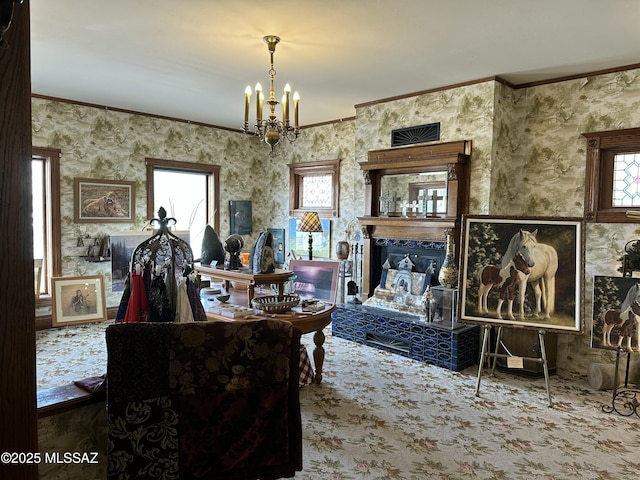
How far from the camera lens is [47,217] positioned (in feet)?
17.8

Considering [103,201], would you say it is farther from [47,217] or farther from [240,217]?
[240,217]

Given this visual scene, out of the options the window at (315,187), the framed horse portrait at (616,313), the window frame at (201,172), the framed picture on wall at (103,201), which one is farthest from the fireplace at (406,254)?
the framed picture on wall at (103,201)

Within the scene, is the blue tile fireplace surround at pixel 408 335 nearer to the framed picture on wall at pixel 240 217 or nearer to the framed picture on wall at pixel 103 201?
the framed picture on wall at pixel 240 217

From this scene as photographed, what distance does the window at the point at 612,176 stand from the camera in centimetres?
400

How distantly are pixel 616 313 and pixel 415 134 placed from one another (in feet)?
8.89

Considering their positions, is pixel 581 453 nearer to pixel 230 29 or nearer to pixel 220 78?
pixel 230 29

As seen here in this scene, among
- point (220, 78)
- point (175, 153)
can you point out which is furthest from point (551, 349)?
point (175, 153)

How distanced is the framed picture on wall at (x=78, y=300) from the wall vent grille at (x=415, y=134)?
165 inches

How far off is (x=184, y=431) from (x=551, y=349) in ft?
12.2

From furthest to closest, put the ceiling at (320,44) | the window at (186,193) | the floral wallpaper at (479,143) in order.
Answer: the window at (186,193) → the floral wallpaper at (479,143) → the ceiling at (320,44)

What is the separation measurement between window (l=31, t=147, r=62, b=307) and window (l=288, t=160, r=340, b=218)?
10.9ft

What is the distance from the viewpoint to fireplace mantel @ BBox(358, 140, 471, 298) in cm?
462

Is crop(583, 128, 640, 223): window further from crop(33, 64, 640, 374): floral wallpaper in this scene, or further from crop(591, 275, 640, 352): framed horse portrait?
crop(591, 275, 640, 352): framed horse portrait

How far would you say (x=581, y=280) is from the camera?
338cm
